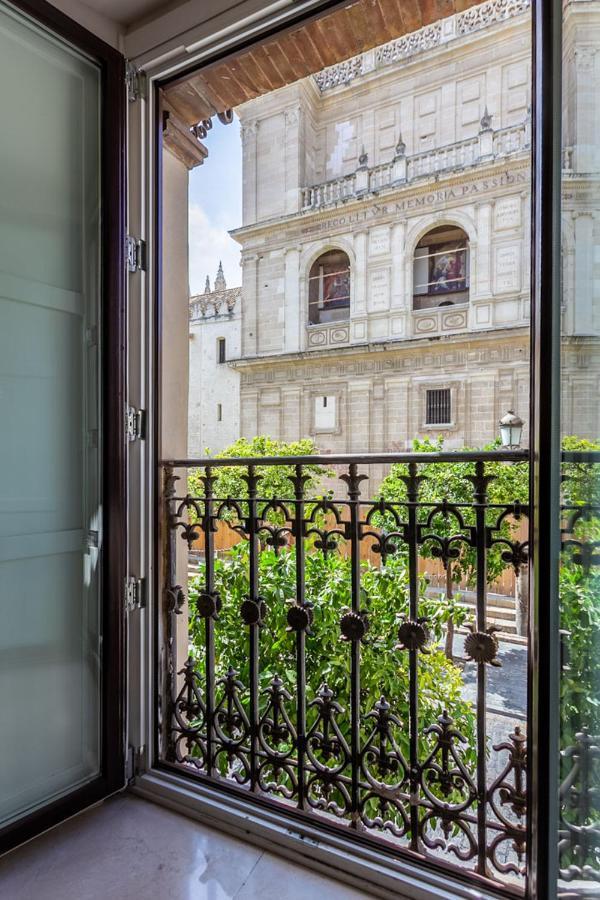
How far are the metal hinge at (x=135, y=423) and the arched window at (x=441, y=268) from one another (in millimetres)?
11339

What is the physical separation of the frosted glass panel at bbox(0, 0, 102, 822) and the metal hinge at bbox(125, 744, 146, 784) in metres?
0.09

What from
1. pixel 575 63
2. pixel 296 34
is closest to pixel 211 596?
pixel 575 63

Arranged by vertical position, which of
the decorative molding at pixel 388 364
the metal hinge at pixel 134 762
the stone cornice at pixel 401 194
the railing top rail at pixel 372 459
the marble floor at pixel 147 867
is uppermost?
the stone cornice at pixel 401 194

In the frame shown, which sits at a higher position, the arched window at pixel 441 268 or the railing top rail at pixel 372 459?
the arched window at pixel 441 268

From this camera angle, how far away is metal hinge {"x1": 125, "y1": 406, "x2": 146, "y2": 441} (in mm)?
1325

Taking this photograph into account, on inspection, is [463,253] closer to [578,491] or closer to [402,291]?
[402,291]

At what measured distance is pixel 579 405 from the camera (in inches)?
26.8

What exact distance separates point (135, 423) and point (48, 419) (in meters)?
0.22

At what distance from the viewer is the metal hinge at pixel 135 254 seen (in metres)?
1.33

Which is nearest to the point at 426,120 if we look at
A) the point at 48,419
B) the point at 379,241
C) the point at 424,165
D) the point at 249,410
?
the point at 424,165

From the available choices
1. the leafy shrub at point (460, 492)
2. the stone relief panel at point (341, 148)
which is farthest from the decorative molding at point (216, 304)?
the leafy shrub at point (460, 492)

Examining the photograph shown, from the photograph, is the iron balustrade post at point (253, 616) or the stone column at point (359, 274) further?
the stone column at point (359, 274)

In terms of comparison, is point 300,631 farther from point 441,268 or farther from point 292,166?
point 292,166

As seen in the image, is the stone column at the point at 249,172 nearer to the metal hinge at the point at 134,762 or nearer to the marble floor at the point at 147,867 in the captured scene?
the metal hinge at the point at 134,762
